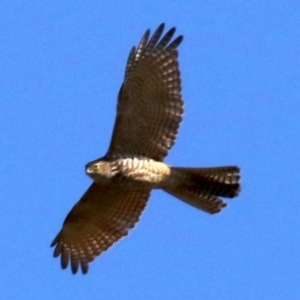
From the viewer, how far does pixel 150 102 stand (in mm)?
17391

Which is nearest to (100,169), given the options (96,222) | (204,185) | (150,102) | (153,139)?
(153,139)

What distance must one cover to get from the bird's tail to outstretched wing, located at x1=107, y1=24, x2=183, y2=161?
0.38 metres

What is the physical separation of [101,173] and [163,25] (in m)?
2.07

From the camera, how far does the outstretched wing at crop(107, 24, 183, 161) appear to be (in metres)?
17.3

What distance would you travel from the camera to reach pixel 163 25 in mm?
17531

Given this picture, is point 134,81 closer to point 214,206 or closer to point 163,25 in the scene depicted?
point 163,25

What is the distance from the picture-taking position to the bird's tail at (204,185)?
57.1ft

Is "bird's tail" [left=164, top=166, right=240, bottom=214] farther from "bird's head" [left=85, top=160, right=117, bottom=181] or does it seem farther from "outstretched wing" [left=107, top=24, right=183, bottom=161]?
"bird's head" [left=85, top=160, right=117, bottom=181]

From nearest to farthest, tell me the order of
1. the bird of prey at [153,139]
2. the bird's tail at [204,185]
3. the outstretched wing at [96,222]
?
1. the bird of prey at [153,139]
2. the bird's tail at [204,185]
3. the outstretched wing at [96,222]

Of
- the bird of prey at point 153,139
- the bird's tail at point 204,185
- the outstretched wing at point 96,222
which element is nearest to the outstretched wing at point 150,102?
the bird of prey at point 153,139

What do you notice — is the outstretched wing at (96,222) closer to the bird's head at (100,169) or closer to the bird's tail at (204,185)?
the bird's tail at (204,185)

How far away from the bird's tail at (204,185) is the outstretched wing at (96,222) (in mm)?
762

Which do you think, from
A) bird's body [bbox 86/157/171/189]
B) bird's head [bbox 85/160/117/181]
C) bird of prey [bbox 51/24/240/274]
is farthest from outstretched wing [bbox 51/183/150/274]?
bird's head [bbox 85/160/117/181]

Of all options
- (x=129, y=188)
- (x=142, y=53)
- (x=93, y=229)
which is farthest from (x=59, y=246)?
(x=142, y=53)
